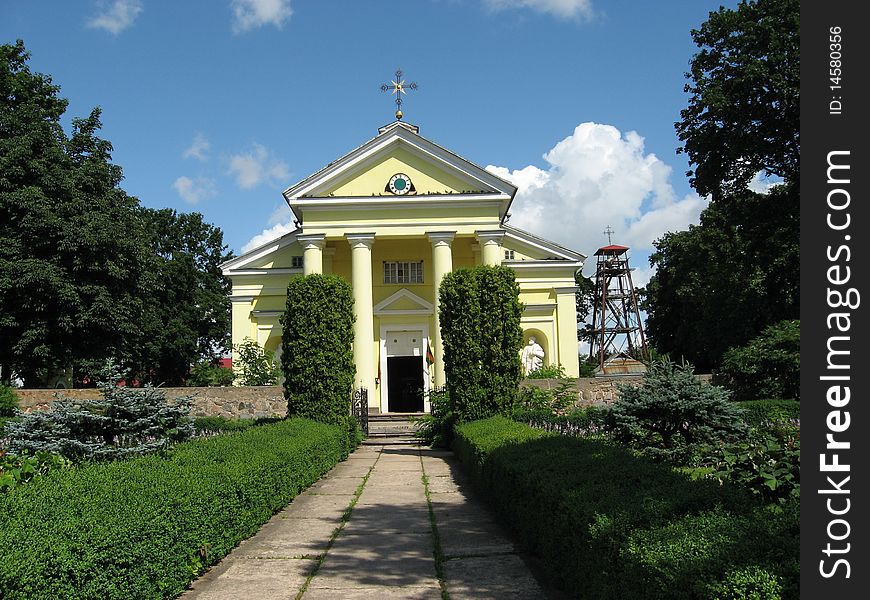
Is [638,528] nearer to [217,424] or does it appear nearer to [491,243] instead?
[217,424]

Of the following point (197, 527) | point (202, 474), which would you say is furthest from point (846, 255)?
point (202, 474)

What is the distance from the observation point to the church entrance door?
3334cm

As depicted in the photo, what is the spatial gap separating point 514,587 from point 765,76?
24463 mm

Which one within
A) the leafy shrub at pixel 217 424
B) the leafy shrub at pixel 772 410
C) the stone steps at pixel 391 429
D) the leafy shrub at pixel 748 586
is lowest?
the stone steps at pixel 391 429

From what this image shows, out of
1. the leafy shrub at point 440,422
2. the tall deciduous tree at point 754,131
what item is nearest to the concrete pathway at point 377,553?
the leafy shrub at point 440,422

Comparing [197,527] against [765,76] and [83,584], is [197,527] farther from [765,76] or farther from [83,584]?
[765,76]

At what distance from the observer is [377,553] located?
304 inches

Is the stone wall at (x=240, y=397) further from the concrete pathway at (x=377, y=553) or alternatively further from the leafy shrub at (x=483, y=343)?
the concrete pathway at (x=377, y=553)

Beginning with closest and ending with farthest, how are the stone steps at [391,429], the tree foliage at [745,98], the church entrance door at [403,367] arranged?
the stone steps at [391,429] → the tree foliage at [745,98] → the church entrance door at [403,367]

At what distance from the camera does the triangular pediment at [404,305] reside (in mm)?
33188

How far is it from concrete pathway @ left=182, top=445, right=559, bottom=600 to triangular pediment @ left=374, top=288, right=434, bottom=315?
20904 mm

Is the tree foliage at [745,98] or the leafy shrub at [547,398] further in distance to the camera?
the tree foliage at [745,98]

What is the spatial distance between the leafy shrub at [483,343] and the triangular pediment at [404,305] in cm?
1558

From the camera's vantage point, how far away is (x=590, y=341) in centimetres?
6788
